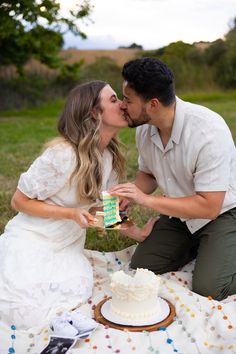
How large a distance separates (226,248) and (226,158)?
660 millimetres

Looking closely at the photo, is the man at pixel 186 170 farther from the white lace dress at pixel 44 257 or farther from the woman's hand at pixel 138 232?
the white lace dress at pixel 44 257

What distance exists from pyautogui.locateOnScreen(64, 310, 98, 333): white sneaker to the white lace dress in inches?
10.1

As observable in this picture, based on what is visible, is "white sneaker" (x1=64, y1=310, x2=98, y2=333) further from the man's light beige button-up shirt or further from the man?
the man's light beige button-up shirt

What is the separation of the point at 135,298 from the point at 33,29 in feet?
54.4

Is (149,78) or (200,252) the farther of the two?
(200,252)

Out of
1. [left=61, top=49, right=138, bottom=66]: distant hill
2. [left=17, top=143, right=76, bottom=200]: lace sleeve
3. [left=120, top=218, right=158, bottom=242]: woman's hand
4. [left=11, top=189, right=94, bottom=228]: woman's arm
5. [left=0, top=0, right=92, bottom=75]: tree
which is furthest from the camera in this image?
[left=61, top=49, right=138, bottom=66]: distant hill

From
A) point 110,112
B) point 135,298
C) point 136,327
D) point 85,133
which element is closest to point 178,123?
point 110,112

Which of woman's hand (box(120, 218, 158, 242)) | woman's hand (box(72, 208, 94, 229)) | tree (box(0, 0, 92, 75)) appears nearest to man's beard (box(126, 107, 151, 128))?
woman's hand (box(72, 208, 94, 229))

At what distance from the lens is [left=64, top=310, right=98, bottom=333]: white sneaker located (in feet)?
9.71

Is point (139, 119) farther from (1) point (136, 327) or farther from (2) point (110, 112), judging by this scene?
(1) point (136, 327)

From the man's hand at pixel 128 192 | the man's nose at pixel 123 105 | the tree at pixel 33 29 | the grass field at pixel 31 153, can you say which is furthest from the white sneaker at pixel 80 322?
the tree at pixel 33 29

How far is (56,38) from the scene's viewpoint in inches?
745

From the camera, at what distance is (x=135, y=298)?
10.2 feet

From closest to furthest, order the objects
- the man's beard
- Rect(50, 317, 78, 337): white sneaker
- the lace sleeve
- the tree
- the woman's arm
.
A: Rect(50, 317, 78, 337): white sneaker, the woman's arm, the lace sleeve, the man's beard, the tree
